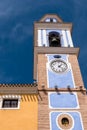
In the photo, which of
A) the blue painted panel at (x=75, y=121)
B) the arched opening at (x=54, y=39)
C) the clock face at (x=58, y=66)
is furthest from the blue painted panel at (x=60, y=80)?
the arched opening at (x=54, y=39)

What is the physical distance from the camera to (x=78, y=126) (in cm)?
1602

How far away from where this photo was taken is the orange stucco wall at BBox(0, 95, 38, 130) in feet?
51.9

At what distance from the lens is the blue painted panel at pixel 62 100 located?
1730cm

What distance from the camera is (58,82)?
19234mm

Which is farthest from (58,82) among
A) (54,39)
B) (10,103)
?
(54,39)

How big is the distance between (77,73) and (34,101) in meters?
4.41

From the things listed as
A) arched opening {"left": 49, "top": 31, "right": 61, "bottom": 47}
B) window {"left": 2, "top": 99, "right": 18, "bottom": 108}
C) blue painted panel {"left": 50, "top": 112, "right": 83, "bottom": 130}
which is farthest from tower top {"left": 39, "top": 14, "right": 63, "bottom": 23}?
blue painted panel {"left": 50, "top": 112, "right": 83, "bottom": 130}

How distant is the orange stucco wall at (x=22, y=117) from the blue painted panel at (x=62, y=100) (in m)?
1.13

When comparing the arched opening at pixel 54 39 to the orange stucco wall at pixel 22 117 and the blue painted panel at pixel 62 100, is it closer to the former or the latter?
the blue painted panel at pixel 62 100

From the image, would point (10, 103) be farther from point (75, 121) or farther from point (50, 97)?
point (75, 121)

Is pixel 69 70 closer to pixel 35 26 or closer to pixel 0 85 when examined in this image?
pixel 0 85

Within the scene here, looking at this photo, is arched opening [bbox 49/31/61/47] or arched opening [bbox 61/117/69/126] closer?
arched opening [bbox 61/117/69/126]

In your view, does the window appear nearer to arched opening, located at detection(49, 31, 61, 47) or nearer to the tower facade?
the tower facade

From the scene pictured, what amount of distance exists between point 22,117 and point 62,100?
302 cm
